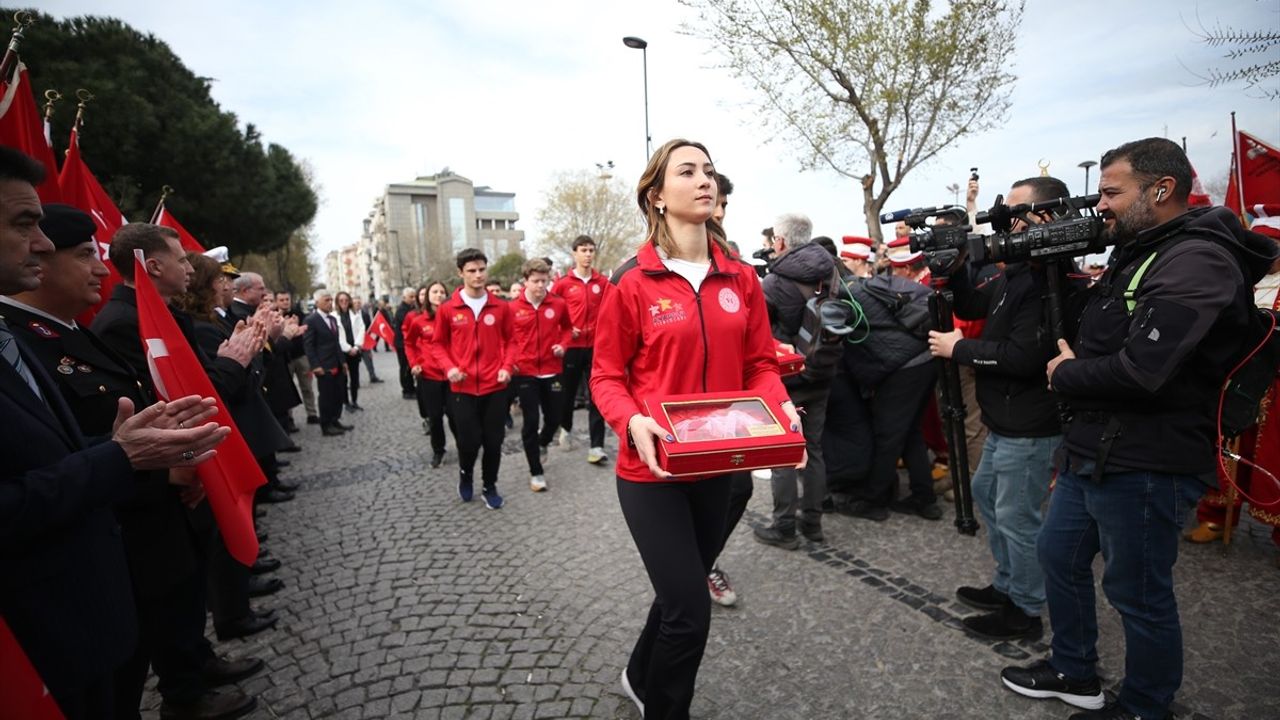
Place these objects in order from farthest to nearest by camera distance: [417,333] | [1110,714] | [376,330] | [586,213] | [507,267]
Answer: [507,267]
[586,213]
[376,330]
[417,333]
[1110,714]

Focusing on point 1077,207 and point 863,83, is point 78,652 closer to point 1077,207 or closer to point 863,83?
point 1077,207

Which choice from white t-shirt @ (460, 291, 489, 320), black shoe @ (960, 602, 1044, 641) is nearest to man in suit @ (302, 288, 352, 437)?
white t-shirt @ (460, 291, 489, 320)

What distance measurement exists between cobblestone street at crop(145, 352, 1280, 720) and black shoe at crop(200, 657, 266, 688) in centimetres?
7

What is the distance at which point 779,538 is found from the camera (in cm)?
476

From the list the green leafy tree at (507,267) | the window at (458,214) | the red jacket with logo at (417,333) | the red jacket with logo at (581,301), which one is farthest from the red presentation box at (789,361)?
the window at (458,214)

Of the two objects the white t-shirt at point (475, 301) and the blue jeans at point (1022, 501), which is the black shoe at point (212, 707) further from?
the blue jeans at point (1022, 501)

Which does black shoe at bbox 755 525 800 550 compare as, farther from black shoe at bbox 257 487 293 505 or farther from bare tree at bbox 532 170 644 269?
bare tree at bbox 532 170 644 269

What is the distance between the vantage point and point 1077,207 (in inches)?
116

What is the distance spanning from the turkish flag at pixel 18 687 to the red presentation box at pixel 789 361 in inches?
→ 142

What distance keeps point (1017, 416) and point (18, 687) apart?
3972 millimetres

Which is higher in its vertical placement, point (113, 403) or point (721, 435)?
point (113, 403)

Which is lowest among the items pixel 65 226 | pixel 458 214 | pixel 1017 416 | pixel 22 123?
pixel 1017 416

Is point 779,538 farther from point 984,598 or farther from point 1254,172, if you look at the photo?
point 1254,172

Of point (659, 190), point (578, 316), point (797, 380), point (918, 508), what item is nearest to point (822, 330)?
point (797, 380)
